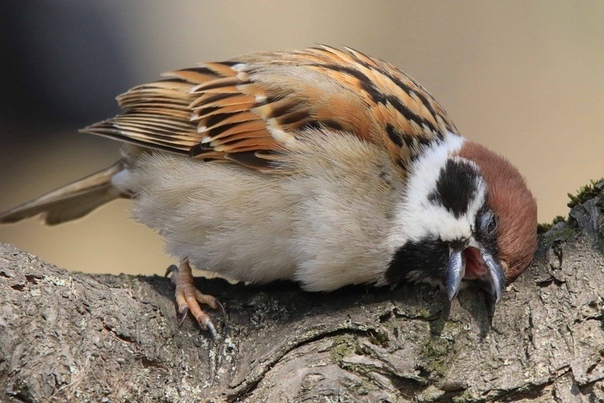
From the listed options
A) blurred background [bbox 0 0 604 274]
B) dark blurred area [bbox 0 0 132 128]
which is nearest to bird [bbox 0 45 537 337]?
blurred background [bbox 0 0 604 274]

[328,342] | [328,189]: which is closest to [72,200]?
[328,189]

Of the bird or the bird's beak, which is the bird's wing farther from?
the bird's beak

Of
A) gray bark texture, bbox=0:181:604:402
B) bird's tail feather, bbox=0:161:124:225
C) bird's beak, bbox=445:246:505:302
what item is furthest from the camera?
bird's tail feather, bbox=0:161:124:225

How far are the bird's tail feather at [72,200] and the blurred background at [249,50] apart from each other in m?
1.99

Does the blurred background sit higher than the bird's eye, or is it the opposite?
the blurred background

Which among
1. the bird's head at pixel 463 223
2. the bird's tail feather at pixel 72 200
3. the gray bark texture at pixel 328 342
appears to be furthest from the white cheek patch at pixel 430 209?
the bird's tail feather at pixel 72 200

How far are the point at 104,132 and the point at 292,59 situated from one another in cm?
76

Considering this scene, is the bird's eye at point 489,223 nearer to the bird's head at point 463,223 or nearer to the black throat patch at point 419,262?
the bird's head at point 463,223

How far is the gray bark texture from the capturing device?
2.23m

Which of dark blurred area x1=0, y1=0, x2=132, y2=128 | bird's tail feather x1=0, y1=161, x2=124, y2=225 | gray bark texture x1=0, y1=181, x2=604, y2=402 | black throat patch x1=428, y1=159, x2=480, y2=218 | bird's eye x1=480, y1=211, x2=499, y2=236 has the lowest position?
gray bark texture x1=0, y1=181, x2=604, y2=402

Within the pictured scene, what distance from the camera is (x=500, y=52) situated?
20.6 ft

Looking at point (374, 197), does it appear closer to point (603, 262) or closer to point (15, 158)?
point (603, 262)

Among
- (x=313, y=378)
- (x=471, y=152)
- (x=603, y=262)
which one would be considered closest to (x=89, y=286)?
(x=313, y=378)

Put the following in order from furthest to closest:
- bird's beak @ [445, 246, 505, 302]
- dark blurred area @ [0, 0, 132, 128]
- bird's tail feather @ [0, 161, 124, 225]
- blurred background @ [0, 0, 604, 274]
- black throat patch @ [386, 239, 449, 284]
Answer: dark blurred area @ [0, 0, 132, 128], blurred background @ [0, 0, 604, 274], bird's tail feather @ [0, 161, 124, 225], black throat patch @ [386, 239, 449, 284], bird's beak @ [445, 246, 505, 302]
